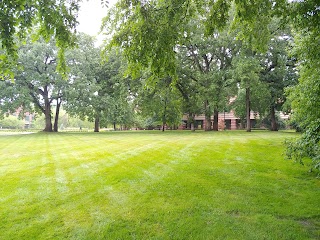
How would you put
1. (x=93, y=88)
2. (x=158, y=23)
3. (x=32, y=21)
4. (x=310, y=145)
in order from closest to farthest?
(x=32, y=21) < (x=158, y=23) < (x=310, y=145) < (x=93, y=88)

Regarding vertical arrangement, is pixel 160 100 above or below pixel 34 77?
below

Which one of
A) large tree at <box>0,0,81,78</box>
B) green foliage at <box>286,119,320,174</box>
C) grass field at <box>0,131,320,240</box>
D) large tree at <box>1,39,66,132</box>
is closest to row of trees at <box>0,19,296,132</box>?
large tree at <box>1,39,66,132</box>

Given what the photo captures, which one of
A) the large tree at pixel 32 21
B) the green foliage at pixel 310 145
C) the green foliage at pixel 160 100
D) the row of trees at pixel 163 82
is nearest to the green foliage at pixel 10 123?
the row of trees at pixel 163 82

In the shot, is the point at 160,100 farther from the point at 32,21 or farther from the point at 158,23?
the point at 32,21

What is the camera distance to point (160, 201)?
4.49 meters

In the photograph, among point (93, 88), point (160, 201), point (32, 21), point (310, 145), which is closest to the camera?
point (160, 201)

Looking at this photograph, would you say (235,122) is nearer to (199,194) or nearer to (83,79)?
(83,79)

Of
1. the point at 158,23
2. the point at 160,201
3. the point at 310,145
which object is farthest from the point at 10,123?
the point at 310,145

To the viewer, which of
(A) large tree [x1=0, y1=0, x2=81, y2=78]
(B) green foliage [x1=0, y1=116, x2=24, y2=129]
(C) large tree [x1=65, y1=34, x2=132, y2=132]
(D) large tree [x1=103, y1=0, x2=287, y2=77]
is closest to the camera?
(A) large tree [x1=0, y1=0, x2=81, y2=78]

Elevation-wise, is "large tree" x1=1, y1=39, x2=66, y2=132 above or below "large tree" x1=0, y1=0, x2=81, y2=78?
above

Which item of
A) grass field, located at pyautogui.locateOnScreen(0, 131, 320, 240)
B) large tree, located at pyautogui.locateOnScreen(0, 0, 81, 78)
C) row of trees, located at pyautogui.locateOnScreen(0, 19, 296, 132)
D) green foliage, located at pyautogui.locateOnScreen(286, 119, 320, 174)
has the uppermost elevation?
row of trees, located at pyautogui.locateOnScreen(0, 19, 296, 132)

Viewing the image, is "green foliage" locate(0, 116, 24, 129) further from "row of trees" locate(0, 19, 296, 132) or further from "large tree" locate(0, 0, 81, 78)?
"large tree" locate(0, 0, 81, 78)

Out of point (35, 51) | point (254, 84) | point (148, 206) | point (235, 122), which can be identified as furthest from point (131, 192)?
point (235, 122)

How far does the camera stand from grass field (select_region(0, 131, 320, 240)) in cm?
340
